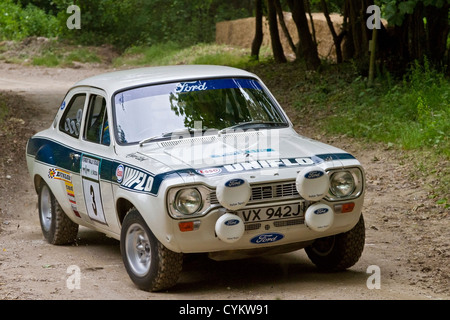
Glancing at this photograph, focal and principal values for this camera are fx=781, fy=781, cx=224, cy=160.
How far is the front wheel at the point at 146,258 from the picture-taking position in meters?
5.79

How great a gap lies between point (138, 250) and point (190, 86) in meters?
1.62

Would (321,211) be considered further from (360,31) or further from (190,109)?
(360,31)

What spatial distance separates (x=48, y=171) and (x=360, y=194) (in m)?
3.24

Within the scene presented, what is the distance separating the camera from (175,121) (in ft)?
21.6

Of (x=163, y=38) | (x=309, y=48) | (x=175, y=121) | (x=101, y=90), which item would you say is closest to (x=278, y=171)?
(x=175, y=121)

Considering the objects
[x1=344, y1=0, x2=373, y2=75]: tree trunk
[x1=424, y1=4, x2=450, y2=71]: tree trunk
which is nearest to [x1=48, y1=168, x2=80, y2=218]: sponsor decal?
[x1=424, y1=4, x2=450, y2=71]: tree trunk

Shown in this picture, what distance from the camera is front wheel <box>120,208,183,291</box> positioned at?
19.0 ft

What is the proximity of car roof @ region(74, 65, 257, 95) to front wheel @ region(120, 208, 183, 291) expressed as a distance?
54.5 inches

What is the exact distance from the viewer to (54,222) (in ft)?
25.6

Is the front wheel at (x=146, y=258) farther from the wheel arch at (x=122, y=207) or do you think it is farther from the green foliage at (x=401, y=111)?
the green foliage at (x=401, y=111)

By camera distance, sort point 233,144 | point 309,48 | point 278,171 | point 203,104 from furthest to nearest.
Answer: point 309,48
point 203,104
point 233,144
point 278,171

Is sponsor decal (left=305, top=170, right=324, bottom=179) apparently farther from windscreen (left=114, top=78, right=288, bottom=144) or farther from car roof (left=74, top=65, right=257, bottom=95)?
car roof (left=74, top=65, right=257, bottom=95)

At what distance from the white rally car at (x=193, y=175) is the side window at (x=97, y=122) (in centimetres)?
1

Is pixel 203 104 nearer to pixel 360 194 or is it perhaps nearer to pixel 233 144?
pixel 233 144
